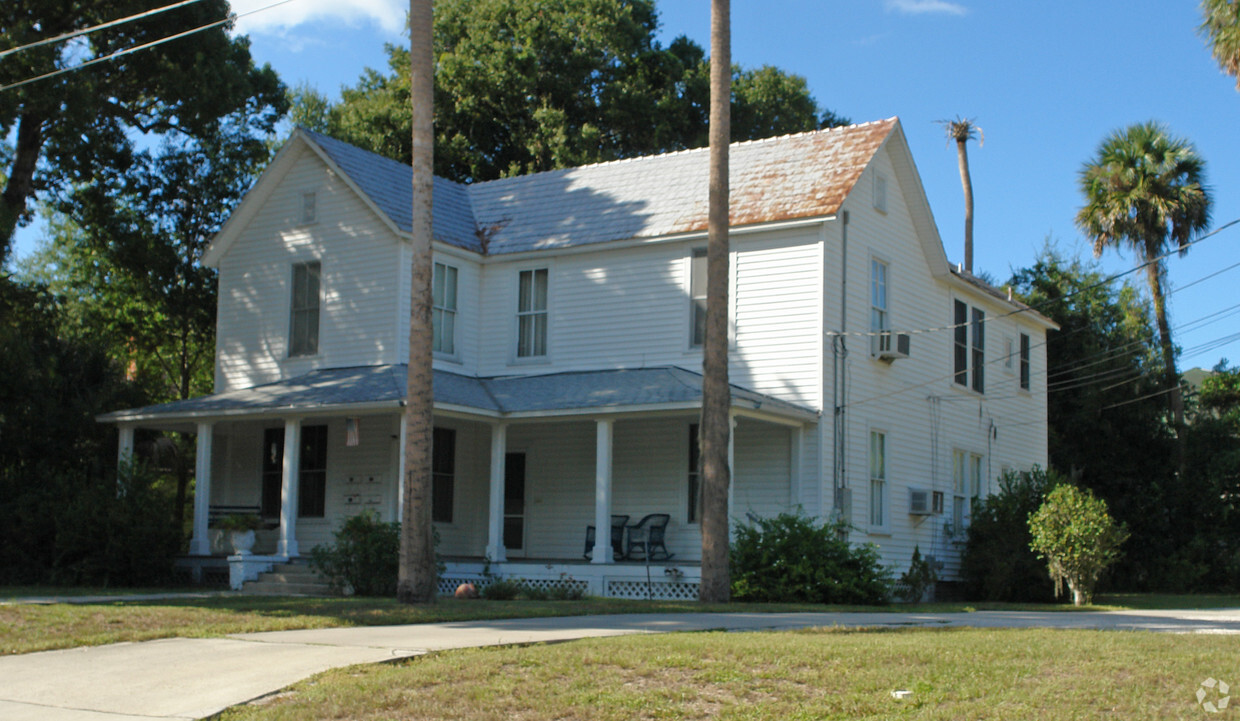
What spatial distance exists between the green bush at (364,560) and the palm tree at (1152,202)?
2184cm

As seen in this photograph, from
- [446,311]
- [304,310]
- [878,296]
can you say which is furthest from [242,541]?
[878,296]

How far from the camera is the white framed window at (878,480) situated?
22.1 m

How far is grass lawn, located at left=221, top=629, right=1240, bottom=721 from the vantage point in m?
7.88

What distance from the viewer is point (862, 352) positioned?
21.7 m

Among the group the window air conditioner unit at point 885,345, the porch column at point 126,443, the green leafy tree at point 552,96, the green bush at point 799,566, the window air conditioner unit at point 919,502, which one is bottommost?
the green bush at point 799,566

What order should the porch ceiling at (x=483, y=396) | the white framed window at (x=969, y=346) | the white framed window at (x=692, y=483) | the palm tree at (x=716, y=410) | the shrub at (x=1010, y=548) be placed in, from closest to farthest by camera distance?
1. the palm tree at (x=716, y=410)
2. the porch ceiling at (x=483, y=396)
3. the white framed window at (x=692, y=483)
4. the shrub at (x=1010, y=548)
5. the white framed window at (x=969, y=346)

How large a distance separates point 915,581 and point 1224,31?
41.1 ft

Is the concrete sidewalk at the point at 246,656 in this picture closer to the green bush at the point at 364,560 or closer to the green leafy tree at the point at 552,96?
the green bush at the point at 364,560

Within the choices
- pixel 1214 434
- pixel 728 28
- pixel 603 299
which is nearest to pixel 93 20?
pixel 603 299

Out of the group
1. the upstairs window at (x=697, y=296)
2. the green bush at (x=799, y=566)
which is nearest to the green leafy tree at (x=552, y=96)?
the upstairs window at (x=697, y=296)

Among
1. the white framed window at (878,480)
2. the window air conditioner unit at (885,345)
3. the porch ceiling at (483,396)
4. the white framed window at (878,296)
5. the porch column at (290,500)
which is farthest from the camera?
the white framed window at (878,296)

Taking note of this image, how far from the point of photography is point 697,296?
21.9 meters

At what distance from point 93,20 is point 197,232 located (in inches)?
302

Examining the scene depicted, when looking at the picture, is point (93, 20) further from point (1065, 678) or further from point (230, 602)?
point (1065, 678)
